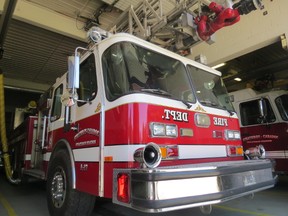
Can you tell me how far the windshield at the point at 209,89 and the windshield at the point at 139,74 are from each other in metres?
0.26

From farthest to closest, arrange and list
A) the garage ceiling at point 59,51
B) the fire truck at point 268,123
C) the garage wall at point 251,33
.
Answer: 1. the garage ceiling at point 59,51
2. the fire truck at point 268,123
3. the garage wall at point 251,33

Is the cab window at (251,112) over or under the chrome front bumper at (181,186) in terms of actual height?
over

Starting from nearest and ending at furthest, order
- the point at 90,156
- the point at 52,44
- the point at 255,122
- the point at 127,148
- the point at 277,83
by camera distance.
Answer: the point at 127,148 < the point at 90,156 < the point at 255,122 < the point at 52,44 < the point at 277,83

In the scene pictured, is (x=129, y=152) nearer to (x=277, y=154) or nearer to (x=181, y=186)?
(x=181, y=186)

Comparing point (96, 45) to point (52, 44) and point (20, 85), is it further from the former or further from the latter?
point (20, 85)

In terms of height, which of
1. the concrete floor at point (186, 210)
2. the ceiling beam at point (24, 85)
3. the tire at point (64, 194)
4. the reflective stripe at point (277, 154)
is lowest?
the concrete floor at point (186, 210)

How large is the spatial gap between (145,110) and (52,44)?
284 inches

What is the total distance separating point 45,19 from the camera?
6977 millimetres

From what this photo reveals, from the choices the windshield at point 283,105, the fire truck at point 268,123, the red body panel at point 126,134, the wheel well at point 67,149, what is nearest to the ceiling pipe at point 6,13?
the wheel well at point 67,149

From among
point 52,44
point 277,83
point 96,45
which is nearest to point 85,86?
point 96,45

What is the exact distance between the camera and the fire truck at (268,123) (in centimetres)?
606

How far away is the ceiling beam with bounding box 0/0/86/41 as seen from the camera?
262 inches

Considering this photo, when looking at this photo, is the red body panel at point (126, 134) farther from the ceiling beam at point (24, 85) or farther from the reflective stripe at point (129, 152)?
the ceiling beam at point (24, 85)

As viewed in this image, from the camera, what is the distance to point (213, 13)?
3908 mm
